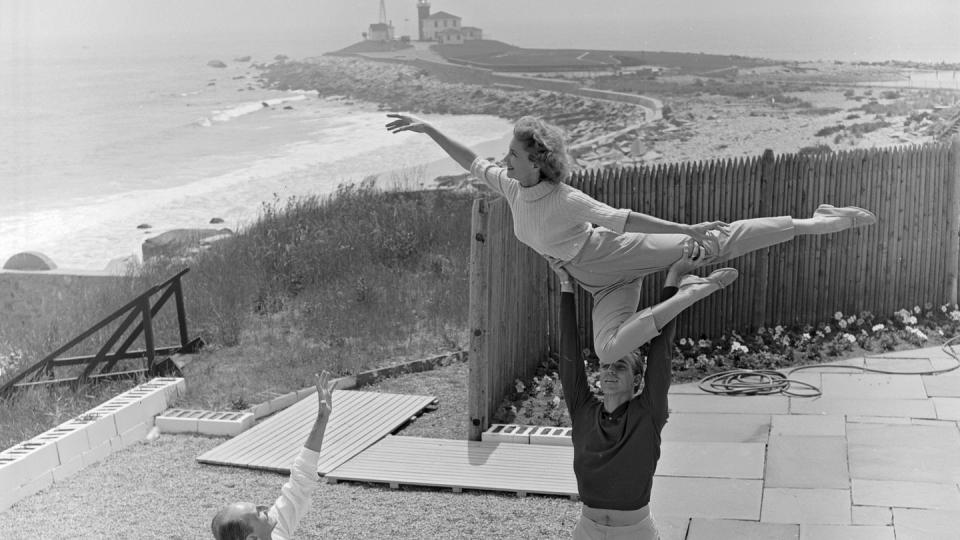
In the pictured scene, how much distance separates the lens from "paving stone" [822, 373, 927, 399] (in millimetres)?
7887

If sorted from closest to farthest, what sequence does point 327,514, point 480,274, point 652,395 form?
point 652,395
point 327,514
point 480,274

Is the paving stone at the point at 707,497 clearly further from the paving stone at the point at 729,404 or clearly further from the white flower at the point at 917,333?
the white flower at the point at 917,333

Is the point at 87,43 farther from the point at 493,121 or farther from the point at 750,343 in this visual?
the point at 750,343

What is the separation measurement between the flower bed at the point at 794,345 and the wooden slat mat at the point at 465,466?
0.92m

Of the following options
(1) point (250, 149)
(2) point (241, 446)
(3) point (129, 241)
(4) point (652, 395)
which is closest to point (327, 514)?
(2) point (241, 446)

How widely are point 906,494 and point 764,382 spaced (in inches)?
97.8

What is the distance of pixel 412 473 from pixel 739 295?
3970 mm

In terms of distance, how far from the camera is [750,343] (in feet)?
30.7

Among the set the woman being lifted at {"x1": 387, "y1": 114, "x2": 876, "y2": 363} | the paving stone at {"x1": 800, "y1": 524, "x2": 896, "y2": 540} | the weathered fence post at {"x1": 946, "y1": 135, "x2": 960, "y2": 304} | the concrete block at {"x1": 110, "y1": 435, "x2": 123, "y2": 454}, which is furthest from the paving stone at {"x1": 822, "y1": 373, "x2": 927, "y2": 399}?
the concrete block at {"x1": 110, "y1": 435, "x2": 123, "y2": 454}

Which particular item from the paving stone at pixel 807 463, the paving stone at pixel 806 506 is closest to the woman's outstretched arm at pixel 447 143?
the paving stone at pixel 806 506

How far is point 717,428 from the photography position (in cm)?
748

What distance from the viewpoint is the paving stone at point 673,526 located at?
575 centimetres

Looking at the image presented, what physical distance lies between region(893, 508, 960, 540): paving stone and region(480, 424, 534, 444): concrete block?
2501 millimetres

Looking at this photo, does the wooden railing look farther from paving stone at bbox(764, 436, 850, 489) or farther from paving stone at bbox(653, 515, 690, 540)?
paving stone at bbox(764, 436, 850, 489)
